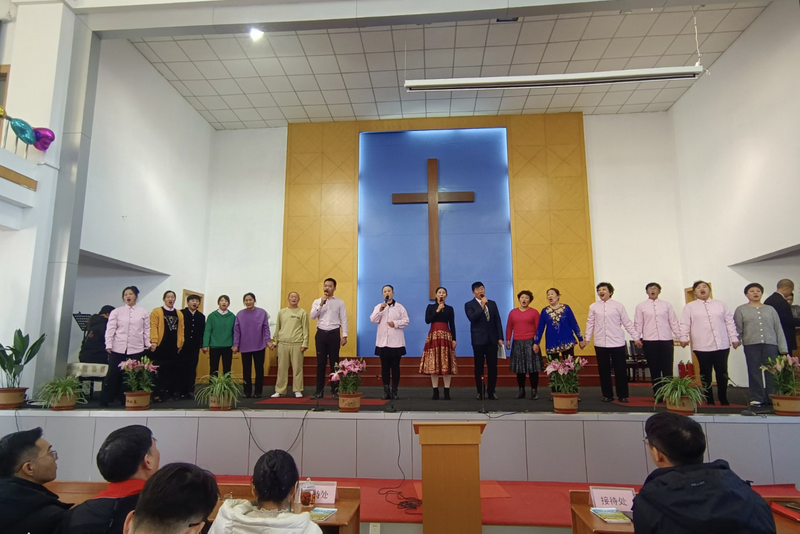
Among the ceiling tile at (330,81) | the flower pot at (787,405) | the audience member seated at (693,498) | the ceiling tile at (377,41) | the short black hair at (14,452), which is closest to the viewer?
the audience member seated at (693,498)

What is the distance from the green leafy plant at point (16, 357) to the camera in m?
4.77

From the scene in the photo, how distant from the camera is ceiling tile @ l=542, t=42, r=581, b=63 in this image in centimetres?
738

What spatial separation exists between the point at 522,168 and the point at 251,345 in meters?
6.04

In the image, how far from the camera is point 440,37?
717 centimetres

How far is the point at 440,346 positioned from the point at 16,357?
4.24 meters

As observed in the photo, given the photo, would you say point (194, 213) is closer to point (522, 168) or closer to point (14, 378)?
point (14, 378)

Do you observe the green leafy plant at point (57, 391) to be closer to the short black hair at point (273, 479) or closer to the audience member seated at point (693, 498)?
the short black hair at point (273, 479)

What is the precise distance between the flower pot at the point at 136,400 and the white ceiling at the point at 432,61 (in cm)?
508

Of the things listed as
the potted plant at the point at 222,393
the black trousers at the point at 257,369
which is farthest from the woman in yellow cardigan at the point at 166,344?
the potted plant at the point at 222,393

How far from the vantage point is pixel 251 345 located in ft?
19.2

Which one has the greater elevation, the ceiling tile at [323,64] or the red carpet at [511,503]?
the ceiling tile at [323,64]

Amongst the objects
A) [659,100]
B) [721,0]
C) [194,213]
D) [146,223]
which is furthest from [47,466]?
[659,100]

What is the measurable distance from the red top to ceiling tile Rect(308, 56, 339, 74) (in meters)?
4.93

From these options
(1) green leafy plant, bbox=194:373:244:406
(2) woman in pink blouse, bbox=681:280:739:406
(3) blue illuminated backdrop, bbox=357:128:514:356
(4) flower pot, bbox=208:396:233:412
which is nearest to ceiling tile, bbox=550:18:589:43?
(3) blue illuminated backdrop, bbox=357:128:514:356
